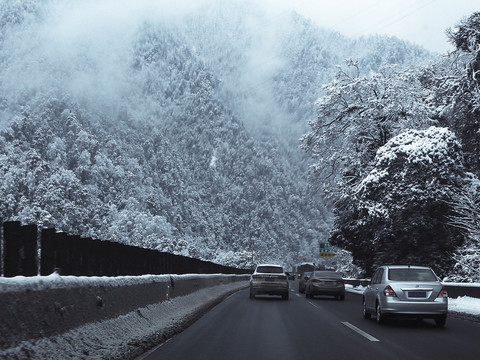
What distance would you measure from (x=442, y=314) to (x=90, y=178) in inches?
5572

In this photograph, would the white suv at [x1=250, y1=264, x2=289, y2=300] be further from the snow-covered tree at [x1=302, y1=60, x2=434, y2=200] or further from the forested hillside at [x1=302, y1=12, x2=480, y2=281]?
the snow-covered tree at [x1=302, y1=60, x2=434, y2=200]

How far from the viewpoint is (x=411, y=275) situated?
52.3 feet

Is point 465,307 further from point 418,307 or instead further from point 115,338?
point 115,338

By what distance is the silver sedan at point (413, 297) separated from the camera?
A: 1506 cm

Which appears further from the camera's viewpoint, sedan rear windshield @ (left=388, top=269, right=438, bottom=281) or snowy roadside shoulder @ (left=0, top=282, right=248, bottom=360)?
sedan rear windshield @ (left=388, top=269, right=438, bottom=281)

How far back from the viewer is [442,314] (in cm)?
1509

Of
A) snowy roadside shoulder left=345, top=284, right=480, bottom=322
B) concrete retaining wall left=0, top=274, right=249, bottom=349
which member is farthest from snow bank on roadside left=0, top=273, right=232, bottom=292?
snowy roadside shoulder left=345, top=284, right=480, bottom=322

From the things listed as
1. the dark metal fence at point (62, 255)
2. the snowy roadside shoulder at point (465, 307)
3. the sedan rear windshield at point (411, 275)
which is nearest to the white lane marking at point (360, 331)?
the sedan rear windshield at point (411, 275)

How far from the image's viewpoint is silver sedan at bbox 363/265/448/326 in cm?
1506

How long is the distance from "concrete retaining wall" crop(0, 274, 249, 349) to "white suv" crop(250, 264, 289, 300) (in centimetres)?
1758

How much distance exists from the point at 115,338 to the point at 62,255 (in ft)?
5.00

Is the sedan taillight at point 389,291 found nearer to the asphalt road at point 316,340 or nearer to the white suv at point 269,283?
the asphalt road at point 316,340

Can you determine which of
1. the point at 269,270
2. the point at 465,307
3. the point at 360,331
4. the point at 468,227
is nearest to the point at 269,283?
the point at 269,270

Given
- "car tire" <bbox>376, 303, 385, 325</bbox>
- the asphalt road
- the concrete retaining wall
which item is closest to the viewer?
the concrete retaining wall
